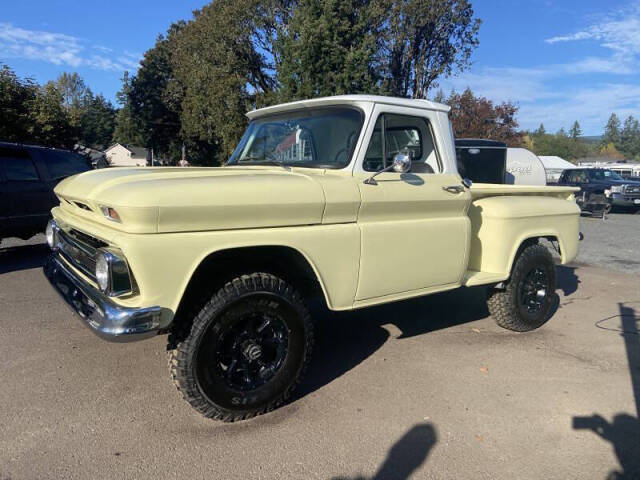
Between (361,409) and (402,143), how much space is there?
2126 mm

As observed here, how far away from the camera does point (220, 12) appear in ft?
78.6

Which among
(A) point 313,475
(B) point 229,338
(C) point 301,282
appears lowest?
(A) point 313,475

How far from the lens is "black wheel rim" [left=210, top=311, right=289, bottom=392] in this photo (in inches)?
118

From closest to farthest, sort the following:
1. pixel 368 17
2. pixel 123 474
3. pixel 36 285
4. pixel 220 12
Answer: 1. pixel 123 474
2. pixel 36 285
3. pixel 368 17
4. pixel 220 12

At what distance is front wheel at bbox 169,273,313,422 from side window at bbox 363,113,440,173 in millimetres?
1204

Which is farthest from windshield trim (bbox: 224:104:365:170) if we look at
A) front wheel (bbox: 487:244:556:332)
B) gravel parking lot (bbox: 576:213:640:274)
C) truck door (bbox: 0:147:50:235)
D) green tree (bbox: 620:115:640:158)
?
green tree (bbox: 620:115:640:158)

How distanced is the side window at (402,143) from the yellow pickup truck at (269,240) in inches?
0.5

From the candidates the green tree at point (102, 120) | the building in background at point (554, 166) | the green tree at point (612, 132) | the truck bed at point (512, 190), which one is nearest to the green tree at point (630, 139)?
the green tree at point (612, 132)

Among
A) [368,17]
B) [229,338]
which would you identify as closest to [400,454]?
[229,338]

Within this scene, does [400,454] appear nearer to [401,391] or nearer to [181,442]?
[401,391]

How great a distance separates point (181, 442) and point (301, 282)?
1.33m

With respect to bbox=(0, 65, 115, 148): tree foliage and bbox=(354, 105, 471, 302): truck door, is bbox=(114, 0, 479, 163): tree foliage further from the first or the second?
bbox=(354, 105, 471, 302): truck door

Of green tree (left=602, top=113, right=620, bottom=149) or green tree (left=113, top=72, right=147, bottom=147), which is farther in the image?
green tree (left=602, top=113, right=620, bottom=149)

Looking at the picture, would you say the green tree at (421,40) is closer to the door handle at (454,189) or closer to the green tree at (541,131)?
the door handle at (454,189)
